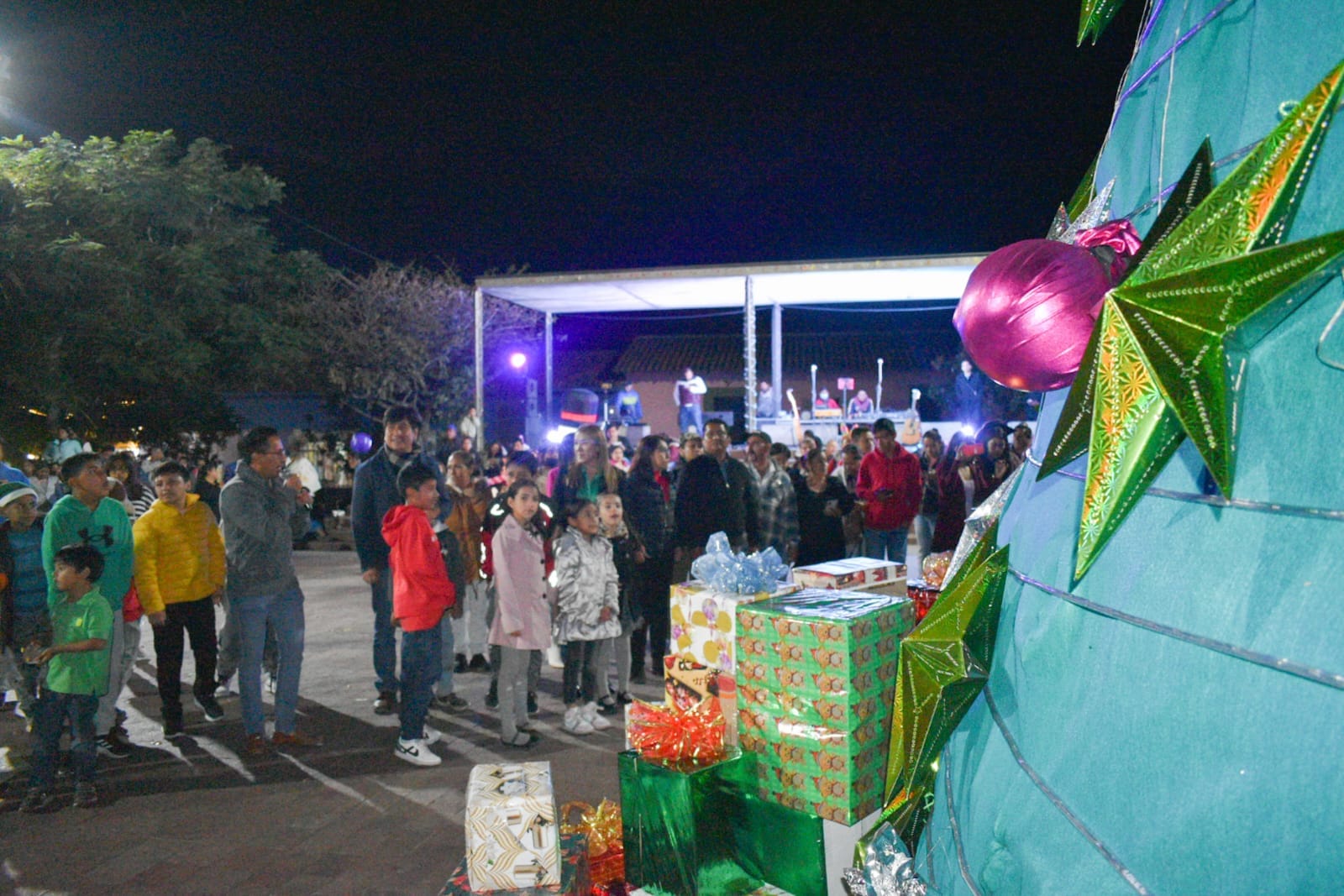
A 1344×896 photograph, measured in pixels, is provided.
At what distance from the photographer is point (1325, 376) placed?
1.11m

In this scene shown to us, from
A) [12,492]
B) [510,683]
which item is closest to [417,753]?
[510,683]

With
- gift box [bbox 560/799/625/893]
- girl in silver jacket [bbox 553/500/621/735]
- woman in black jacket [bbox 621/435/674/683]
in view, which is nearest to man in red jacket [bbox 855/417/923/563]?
woman in black jacket [bbox 621/435/674/683]

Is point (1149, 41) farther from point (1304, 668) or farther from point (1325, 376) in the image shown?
point (1304, 668)

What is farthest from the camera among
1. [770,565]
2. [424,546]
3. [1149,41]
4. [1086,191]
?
[424,546]

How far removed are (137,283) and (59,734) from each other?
546 inches

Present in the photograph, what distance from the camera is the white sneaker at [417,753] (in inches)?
196

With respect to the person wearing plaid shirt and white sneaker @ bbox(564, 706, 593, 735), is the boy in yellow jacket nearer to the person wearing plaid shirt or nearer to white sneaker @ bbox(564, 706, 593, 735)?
white sneaker @ bbox(564, 706, 593, 735)

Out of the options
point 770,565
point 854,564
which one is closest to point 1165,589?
point 770,565

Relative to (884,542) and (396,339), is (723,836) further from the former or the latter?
(396,339)

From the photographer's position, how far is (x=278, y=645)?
5.18 metres

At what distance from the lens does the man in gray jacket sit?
16.6 ft

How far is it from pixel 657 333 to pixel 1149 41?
39434mm

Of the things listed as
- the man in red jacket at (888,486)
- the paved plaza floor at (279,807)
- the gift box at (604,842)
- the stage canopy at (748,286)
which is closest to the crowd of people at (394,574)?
the paved plaza floor at (279,807)

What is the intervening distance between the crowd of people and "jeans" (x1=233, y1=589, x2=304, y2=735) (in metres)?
0.01
